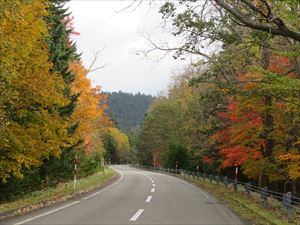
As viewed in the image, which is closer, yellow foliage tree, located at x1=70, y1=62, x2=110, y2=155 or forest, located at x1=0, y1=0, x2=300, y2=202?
forest, located at x1=0, y1=0, x2=300, y2=202

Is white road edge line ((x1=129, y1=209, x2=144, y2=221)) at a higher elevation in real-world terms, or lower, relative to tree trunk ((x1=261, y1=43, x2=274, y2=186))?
lower

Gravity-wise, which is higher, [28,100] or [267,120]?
[267,120]

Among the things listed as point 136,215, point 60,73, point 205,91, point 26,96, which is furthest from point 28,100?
point 205,91

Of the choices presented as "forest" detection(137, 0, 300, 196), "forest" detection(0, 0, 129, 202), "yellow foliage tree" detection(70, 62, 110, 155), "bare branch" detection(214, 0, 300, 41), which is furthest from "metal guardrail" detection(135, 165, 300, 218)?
"yellow foliage tree" detection(70, 62, 110, 155)

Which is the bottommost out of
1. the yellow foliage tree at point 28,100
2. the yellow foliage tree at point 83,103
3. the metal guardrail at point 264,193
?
the metal guardrail at point 264,193

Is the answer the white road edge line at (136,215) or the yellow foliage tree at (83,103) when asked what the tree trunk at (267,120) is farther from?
the yellow foliage tree at (83,103)

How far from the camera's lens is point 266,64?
24.1 metres

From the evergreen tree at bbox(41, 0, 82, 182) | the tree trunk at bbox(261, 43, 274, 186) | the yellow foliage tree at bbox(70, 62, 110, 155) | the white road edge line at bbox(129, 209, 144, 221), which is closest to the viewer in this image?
the white road edge line at bbox(129, 209, 144, 221)

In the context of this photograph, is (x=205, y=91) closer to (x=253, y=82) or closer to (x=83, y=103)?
(x=253, y=82)

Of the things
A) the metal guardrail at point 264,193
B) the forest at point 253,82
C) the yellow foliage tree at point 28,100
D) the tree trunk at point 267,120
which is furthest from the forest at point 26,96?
the tree trunk at point 267,120

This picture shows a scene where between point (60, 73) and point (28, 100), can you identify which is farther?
point (60, 73)

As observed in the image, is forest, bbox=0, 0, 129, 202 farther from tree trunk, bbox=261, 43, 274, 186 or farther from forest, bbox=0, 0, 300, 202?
tree trunk, bbox=261, 43, 274, 186

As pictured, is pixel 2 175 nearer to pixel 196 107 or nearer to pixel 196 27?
pixel 196 27

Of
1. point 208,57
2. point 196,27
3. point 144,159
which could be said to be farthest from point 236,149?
point 144,159
